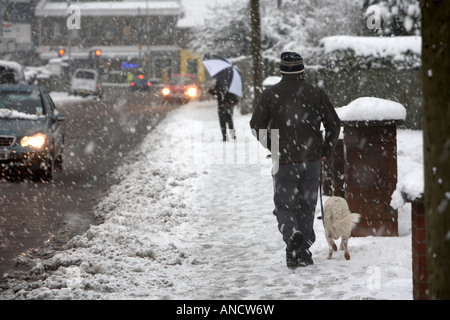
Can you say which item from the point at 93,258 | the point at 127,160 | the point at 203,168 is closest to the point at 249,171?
the point at 203,168

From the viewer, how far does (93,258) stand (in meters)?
6.66

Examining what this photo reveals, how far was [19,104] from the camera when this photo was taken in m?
12.5

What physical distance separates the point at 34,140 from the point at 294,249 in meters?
6.70

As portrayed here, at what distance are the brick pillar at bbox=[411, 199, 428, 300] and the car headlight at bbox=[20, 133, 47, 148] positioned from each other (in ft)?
26.9

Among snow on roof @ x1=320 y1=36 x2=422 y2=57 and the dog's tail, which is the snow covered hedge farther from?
the dog's tail

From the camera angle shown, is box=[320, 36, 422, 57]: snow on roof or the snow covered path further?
box=[320, 36, 422, 57]: snow on roof

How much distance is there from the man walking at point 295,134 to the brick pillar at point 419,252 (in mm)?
1663

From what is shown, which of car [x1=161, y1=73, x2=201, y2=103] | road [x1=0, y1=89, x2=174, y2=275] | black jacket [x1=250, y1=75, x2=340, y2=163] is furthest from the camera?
car [x1=161, y1=73, x2=201, y2=103]

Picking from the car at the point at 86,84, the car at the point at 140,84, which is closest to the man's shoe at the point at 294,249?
the car at the point at 86,84

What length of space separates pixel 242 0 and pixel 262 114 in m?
33.6

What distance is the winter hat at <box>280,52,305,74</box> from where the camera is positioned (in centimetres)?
625

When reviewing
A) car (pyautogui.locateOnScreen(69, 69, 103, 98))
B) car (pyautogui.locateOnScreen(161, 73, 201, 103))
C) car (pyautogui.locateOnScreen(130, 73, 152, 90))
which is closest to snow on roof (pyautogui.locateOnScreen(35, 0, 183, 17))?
car (pyautogui.locateOnScreen(130, 73, 152, 90))
